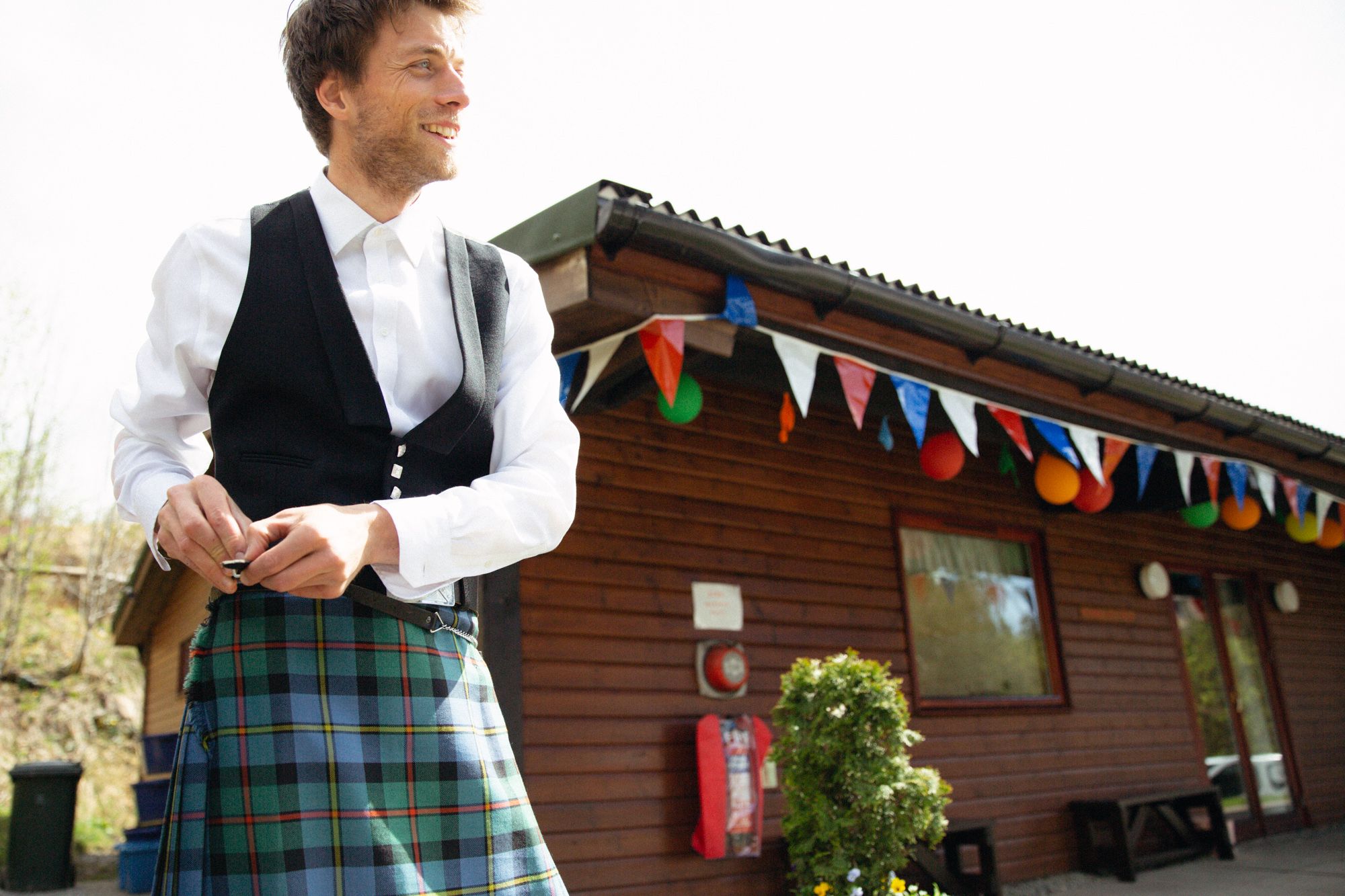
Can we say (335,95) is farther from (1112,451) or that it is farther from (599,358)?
(1112,451)

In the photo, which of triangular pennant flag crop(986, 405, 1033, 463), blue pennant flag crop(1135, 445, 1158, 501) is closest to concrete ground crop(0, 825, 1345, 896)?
blue pennant flag crop(1135, 445, 1158, 501)

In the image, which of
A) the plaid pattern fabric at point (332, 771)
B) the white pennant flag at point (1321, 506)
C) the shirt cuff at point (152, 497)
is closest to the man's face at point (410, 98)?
the shirt cuff at point (152, 497)

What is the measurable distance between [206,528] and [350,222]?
1.47 ft

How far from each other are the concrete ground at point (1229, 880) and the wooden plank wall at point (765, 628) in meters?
0.23

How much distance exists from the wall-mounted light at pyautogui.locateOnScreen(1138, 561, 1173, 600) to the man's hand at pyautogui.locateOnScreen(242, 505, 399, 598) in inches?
298

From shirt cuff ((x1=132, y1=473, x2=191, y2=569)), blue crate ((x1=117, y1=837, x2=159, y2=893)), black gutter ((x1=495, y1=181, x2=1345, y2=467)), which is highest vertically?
black gutter ((x1=495, y1=181, x2=1345, y2=467))

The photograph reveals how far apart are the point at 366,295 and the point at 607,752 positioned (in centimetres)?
354

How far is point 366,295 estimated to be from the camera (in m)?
1.09

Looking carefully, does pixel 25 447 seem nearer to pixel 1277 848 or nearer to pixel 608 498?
pixel 608 498

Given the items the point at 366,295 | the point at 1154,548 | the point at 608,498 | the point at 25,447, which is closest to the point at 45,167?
the point at 25,447

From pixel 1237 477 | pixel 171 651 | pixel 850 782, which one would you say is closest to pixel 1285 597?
pixel 1237 477

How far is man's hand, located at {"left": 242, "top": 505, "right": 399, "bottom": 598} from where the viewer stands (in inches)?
30.9

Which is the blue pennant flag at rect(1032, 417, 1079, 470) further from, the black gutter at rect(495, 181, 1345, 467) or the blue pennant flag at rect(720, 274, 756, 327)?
Answer: the blue pennant flag at rect(720, 274, 756, 327)

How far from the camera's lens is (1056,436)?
5297 millimetres
